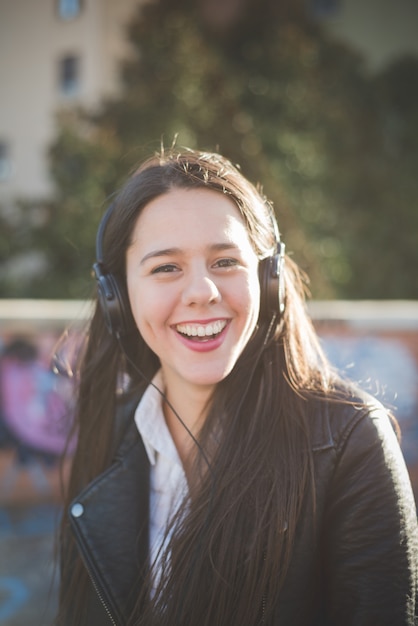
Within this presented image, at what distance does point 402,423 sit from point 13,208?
36.0 feet

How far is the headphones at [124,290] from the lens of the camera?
74.8 inches

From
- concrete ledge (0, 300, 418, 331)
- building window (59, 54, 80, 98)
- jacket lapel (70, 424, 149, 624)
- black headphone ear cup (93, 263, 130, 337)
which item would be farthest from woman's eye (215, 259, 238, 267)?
building window (59, 54, 80, 98)

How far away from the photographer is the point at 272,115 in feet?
48.7

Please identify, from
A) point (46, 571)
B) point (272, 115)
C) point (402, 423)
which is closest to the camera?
point (46, 571)

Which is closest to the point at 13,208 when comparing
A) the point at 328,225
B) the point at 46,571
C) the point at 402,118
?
the point at 328,225

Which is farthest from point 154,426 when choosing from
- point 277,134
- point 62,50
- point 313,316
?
point 62,50

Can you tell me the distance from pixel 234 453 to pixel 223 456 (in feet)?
0.12

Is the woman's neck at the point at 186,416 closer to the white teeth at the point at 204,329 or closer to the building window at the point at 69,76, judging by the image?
the white teeth at the point at 204,329

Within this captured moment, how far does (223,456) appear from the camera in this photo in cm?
178

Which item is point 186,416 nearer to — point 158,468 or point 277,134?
point 158,468

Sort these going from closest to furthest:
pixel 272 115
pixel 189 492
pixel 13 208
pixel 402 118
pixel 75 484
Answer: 1. pixel 189 492
2. pixel 75 484
3. pixel 13 208
4. pixel 272 115
5. pixel 402 118

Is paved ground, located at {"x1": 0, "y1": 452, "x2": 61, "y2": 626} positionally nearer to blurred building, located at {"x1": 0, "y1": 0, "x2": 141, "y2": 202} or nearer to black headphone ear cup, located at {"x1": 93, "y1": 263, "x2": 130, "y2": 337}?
black headphone ear cup, located at {"x1": 93, "y1": 263, "x2": 130, "y2": 337}

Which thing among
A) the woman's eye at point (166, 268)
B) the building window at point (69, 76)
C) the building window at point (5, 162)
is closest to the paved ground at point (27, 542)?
the woman's eye at point (166, 268)

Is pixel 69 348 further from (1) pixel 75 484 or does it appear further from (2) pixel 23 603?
(1) pixel 75 484
